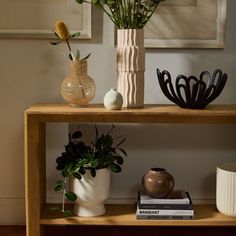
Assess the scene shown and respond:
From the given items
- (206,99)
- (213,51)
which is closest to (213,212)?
(206,99)

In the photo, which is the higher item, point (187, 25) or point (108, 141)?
point (187, 25)

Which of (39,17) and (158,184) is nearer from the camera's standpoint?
(158,184)

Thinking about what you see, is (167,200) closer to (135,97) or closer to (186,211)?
(186,211)

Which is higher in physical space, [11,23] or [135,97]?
[11,23]

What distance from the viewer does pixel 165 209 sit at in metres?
1.77

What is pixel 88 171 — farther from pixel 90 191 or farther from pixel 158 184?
pixel 158 184

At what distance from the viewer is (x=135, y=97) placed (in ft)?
5.78

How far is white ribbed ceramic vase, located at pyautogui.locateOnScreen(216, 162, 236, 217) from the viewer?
5.82 feet

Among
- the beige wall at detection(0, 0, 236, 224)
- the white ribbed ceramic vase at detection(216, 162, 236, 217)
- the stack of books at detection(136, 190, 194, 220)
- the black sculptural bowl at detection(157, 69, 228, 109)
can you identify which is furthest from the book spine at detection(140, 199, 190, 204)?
the black sculptural bowl at detection(157, 69, 228, 109)

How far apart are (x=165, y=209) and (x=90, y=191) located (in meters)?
0.29

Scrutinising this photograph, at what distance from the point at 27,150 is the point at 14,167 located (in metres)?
0.33

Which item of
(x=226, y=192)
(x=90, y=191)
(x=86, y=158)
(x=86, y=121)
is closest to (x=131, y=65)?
(x=86, y=121)

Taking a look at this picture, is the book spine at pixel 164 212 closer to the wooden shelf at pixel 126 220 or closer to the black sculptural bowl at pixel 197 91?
the wooden shelf at pixel 126 220

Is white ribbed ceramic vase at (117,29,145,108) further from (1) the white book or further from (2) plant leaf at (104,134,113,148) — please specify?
(1) the white book
